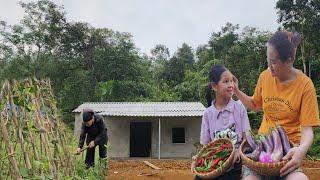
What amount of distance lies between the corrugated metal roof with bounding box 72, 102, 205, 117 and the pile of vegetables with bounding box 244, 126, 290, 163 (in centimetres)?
1913

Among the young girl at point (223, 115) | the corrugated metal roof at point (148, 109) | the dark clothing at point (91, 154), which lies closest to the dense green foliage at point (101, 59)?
the corrugated metal roof at point (148, 109)

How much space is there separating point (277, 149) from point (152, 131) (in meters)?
21.0

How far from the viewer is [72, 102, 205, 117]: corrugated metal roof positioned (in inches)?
865

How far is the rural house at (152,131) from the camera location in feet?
74.5

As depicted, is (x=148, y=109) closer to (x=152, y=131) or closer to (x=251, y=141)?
(x=152, y=131)

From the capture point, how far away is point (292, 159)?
232 cm

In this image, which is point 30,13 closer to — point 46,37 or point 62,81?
point 46,37

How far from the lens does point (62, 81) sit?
103ft

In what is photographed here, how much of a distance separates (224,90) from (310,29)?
25.2m

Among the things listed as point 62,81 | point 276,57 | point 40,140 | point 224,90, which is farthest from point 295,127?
point 62,81

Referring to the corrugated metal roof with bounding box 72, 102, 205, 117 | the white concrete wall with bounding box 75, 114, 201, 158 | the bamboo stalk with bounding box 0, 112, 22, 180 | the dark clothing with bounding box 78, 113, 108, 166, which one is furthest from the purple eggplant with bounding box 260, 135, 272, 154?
the white concrete wall with bounding box 75, 114, 201, 158

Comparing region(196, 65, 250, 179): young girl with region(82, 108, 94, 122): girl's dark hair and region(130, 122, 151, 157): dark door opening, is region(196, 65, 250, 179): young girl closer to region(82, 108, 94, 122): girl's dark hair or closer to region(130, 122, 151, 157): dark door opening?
region(82, 108, 94, 122): girl's dark hair

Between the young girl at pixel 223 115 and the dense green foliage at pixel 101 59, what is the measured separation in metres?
25.0

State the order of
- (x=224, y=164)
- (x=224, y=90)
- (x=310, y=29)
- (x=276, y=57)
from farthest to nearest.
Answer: (x=310, y=29), (x=224, y=90), (x=224, y=164), (x=276, y=57)
